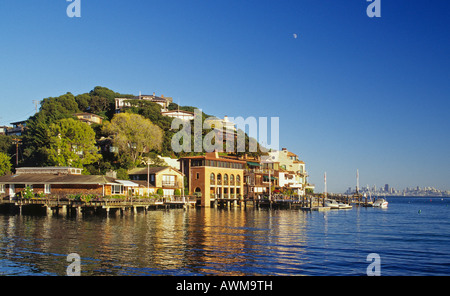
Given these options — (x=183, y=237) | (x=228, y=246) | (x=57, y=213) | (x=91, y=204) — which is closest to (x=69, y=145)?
(x=57, y=213)

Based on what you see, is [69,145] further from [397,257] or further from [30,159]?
[397,257]

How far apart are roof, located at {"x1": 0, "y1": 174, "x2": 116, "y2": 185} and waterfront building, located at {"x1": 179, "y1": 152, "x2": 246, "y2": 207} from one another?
92.9 feet

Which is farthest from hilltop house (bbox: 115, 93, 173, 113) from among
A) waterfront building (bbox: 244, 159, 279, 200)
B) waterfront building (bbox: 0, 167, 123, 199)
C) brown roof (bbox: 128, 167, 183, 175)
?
waterfront building (bbox: 0, 167, 123, 199)

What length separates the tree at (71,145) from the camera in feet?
260

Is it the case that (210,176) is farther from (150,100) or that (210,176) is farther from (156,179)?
(150,100)

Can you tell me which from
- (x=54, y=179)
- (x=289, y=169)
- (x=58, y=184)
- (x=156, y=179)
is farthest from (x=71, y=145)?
(x=289, y=169)

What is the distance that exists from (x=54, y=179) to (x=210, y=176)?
37593mm

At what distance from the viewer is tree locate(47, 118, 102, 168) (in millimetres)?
79188

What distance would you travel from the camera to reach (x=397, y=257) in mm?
27656

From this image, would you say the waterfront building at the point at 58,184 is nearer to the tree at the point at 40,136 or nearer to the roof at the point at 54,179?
the roof at the point at 54,179

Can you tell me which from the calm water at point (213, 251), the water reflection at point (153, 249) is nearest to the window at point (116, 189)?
the water reflection at point (153, 249)

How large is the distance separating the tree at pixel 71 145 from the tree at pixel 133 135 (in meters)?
5.59

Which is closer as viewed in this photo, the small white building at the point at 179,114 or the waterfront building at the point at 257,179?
the waterfront building at the point at 257,179

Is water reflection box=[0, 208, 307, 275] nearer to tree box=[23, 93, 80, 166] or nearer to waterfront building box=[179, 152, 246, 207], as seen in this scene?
tree box=[23, 93, 80, 166]
